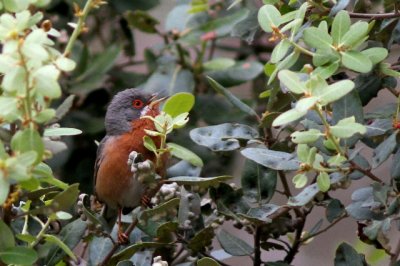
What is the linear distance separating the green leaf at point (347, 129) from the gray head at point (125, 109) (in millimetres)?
1779

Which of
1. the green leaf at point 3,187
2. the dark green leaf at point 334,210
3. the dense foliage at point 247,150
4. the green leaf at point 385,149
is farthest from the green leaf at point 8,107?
the dark green leaf at point 334,210

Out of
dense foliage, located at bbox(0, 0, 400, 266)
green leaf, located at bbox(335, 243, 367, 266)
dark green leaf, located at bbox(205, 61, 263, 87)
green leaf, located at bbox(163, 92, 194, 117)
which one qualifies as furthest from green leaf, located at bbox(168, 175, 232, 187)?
dark green leaf, located at bbox(205, 61, 263, 87)

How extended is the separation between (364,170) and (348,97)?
7.2 inches

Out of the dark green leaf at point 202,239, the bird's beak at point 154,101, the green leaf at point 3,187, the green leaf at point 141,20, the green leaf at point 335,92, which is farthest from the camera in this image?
the green leaf at point 141,20

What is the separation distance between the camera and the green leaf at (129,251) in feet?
8.11

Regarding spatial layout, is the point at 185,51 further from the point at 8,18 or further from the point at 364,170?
the point at 8,18

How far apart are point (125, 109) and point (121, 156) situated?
1.11 feet

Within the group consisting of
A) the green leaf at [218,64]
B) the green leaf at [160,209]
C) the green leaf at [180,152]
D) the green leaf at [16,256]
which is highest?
the green leaf at [16,256]

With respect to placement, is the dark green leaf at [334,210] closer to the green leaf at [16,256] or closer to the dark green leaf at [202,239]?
the dark green leaf at [202,239]

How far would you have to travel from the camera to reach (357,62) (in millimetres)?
2055

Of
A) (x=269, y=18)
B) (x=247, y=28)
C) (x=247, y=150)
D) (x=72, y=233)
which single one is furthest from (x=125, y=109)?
(x=269, y=18)

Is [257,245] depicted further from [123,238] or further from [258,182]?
[123,238]

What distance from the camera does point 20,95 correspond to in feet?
5.61

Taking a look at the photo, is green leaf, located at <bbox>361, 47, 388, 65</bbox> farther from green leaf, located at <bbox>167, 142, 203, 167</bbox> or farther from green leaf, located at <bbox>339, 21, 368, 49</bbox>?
green leaf, located at <bbox>167, 142, 203, 167</bbox>
